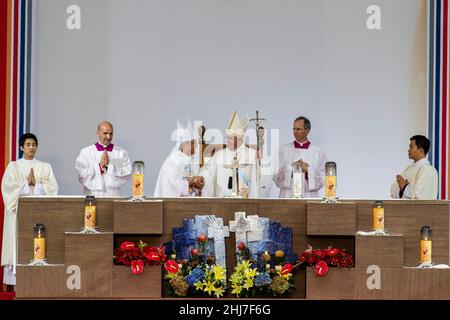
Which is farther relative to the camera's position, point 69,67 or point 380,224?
point 69,67

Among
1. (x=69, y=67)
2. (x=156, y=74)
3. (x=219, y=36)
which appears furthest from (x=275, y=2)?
(x=69, y=67)

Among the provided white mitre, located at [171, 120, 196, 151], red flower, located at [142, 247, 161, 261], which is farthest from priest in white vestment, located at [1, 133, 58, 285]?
red flower, located at [142, 247, 161, 261]

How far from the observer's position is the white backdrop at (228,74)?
10.0 m

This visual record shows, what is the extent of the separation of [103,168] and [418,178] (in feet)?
9.18

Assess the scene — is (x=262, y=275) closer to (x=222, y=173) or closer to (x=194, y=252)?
(x=194, y=252)

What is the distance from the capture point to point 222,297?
680 centimetres

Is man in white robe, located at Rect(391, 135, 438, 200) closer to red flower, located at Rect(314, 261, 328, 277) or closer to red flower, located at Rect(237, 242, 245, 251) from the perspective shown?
red flower, located at Rect(314, 261, 328, 277)

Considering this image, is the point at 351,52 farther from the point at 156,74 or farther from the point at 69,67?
the point at 69,67

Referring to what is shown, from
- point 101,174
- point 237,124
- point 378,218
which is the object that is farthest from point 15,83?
point 378,218

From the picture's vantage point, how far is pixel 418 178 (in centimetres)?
854

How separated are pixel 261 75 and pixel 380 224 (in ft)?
11.7

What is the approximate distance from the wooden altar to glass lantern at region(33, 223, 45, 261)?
9cm

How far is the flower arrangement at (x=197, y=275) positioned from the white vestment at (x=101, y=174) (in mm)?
2486

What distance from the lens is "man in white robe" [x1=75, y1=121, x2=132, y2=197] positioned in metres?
9.19
